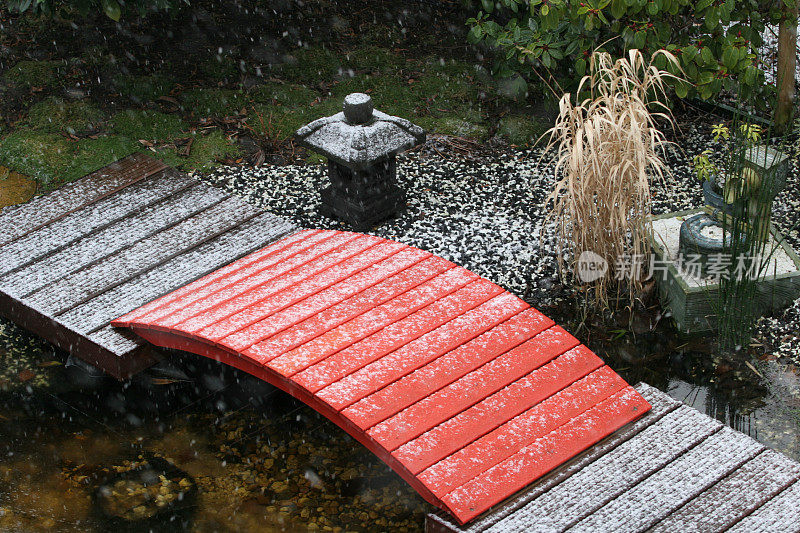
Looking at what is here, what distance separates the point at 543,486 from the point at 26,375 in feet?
8.04

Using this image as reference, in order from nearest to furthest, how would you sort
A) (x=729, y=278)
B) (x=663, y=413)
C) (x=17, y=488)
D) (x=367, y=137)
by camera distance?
(x=663, y=413), (x=17, y=488), (x=729, y=278), (x=367, y=137)

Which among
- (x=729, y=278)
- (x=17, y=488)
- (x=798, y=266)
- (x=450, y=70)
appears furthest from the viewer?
(x=450, y=70)

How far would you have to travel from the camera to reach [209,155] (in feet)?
17.2

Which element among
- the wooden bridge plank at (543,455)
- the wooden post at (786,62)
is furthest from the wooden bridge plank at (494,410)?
the wooden post at (786,62)

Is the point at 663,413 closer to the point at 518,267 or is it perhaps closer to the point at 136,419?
the point at 518,267

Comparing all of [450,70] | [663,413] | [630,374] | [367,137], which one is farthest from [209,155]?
[663,413]

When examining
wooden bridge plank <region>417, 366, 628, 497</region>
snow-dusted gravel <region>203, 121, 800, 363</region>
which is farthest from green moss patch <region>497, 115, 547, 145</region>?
wooden bridge plank <region>417, 366, 628, 497</region>

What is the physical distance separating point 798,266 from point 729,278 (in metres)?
0.48

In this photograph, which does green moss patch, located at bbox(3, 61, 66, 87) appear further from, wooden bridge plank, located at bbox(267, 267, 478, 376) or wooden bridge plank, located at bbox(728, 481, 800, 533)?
wooden bridge plank, located at bbox(728, 481, 800, 533)

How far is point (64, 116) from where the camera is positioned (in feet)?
18.1

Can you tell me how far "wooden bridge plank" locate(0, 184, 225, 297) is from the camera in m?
3.89

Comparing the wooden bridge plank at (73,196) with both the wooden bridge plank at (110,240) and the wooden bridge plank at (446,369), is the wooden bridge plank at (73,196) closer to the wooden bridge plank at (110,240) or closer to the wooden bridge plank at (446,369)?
the wooden bridge plank at (110,240)

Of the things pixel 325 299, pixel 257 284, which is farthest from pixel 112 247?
pixel 325 299

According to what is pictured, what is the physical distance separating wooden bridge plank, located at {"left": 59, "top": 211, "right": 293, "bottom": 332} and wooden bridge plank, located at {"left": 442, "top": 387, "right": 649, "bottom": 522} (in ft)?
5.77
